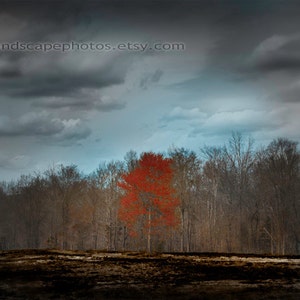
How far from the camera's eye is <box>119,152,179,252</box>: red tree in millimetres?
53125

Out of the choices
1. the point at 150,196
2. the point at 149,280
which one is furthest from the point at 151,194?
the point at 149,280

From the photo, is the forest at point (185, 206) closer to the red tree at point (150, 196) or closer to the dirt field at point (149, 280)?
the red tree at point (150, 196)

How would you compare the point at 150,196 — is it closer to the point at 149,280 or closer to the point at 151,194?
the point at 151,194

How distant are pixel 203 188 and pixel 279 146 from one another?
1112 centimetres

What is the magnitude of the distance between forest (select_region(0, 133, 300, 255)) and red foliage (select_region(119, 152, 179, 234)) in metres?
0.12

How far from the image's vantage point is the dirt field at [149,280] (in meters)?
12.7

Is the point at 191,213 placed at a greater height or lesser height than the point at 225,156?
lesser

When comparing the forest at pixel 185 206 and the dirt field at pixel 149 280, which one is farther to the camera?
the forest at pixel 185 206

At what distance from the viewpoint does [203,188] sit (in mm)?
60125

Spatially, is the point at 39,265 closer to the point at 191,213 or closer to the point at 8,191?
the point at 191,213

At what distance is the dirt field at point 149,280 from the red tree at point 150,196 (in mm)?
31389

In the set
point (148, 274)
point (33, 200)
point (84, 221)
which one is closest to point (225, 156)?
point (84, 221)

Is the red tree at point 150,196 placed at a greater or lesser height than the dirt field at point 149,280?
greater

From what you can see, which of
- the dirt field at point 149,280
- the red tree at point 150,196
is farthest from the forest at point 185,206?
the dirt field at point 149,280
